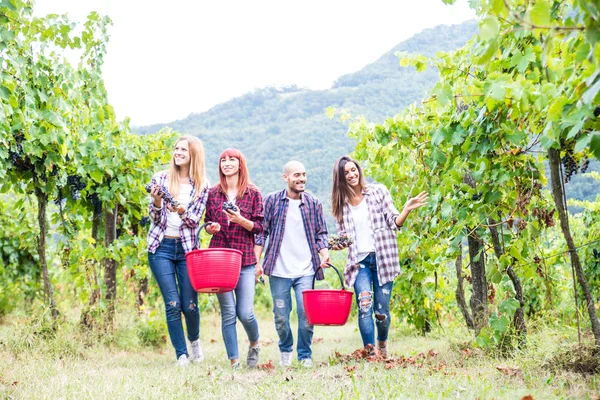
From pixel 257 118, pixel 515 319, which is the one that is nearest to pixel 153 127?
pixel 257 118

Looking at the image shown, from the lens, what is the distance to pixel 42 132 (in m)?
4.04

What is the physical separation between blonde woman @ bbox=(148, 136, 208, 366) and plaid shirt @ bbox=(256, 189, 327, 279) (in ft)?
1.58

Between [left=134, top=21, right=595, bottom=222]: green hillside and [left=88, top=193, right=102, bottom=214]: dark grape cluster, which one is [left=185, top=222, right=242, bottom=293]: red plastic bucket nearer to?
[left=88, top=193, right=102, bottom=214]: dark grape cluster

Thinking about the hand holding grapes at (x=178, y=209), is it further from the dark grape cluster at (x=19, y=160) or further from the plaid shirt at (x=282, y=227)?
the dark grape cluster at (x=19, y=160)

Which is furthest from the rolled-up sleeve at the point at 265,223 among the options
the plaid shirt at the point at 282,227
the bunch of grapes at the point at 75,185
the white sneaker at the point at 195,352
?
the bunch of grapes at the point at 75,185

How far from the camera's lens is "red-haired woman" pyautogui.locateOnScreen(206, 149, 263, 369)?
396 cm

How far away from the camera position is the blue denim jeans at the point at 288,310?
4.09 metres

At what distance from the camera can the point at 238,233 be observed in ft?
13.2

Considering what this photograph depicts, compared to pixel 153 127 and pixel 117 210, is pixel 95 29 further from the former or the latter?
pixel 153 127

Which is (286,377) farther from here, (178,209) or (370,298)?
(178,209)

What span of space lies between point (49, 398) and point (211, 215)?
5.67 ft

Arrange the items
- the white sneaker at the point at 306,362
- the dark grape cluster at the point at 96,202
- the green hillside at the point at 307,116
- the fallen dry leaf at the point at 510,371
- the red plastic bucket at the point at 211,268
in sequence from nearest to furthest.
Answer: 1. the fallen dry leaf at the point at 510,371
2. the red plastic bucket at the point at 211,268
3. the white sneaker at the point at 306,362
4. the dark grape cluster at the point at 96,202
5. the green hillside at the point at 307,116

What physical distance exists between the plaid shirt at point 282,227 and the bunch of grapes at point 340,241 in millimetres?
115

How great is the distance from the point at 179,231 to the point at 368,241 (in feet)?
4.12
